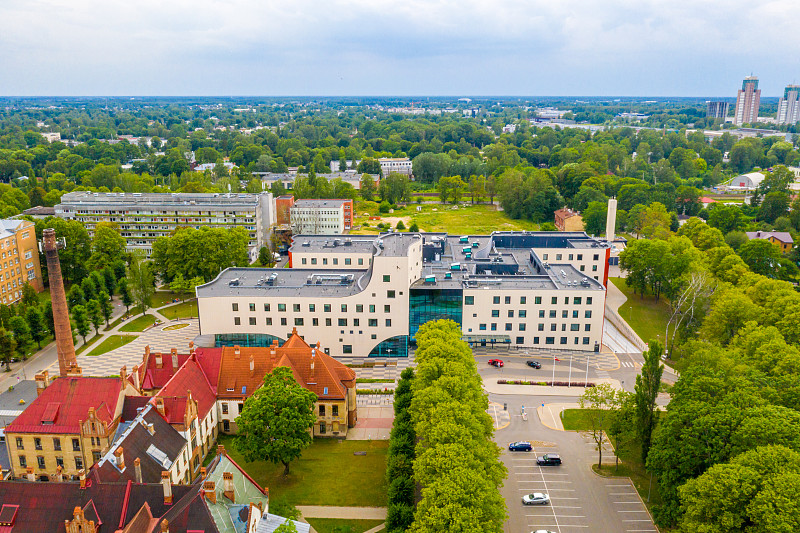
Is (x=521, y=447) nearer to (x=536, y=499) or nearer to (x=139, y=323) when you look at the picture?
(x=536, y=499)

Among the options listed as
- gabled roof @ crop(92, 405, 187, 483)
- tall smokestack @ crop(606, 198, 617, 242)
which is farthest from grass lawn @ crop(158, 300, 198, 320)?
tall smokestack @ crop(606, 198, 617, 242)

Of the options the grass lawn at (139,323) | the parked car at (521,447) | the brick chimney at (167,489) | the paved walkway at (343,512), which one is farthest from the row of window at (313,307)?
the brick chimney at (167,489)

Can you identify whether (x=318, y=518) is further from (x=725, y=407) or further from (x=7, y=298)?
(x=7, y=298)

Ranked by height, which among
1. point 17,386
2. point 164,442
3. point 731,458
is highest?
point 731,458

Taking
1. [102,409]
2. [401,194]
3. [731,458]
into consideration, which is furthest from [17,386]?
[401,194]

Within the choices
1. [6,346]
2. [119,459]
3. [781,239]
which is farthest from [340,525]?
[781,239]

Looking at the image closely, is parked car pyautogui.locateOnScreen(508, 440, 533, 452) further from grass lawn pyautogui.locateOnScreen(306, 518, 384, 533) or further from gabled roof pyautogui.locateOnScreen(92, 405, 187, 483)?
gabled roof pyautogui.locateOnScreen(92, 405, 187, 483)
